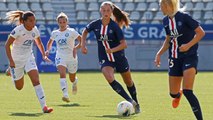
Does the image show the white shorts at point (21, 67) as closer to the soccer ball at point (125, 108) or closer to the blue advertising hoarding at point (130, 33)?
the soccer ball at point (125, 108)

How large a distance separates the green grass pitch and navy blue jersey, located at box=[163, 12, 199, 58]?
173 cm

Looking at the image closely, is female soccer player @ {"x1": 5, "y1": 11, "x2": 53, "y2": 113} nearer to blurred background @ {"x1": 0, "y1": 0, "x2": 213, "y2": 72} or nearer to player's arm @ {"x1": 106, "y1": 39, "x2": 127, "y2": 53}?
player's arm @ {"x1": 106, "y1": 39, "x2": 127, "y2": 53}

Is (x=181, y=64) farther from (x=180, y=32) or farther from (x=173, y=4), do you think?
(x=173, y=4)

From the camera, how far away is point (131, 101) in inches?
533

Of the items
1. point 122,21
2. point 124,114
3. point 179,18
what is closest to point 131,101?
point 124,114

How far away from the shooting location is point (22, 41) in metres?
14.1

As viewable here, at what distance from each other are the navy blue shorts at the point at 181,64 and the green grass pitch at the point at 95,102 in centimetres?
139

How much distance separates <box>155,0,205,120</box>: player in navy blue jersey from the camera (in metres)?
11.0

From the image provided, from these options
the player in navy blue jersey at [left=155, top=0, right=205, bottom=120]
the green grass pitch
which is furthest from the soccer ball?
the player in navy blue jersey at [left=155, top=0, right=205, bottom=120]

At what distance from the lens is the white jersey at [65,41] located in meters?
17.5

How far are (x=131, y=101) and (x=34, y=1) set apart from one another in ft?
79.6

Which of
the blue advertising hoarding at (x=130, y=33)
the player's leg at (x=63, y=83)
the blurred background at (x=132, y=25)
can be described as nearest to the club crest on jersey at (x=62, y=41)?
the player's leg at (x=63, y=83)

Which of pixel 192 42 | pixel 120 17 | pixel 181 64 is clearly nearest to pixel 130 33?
pixel 120 17

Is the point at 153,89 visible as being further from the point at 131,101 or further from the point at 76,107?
the point at 131,101
